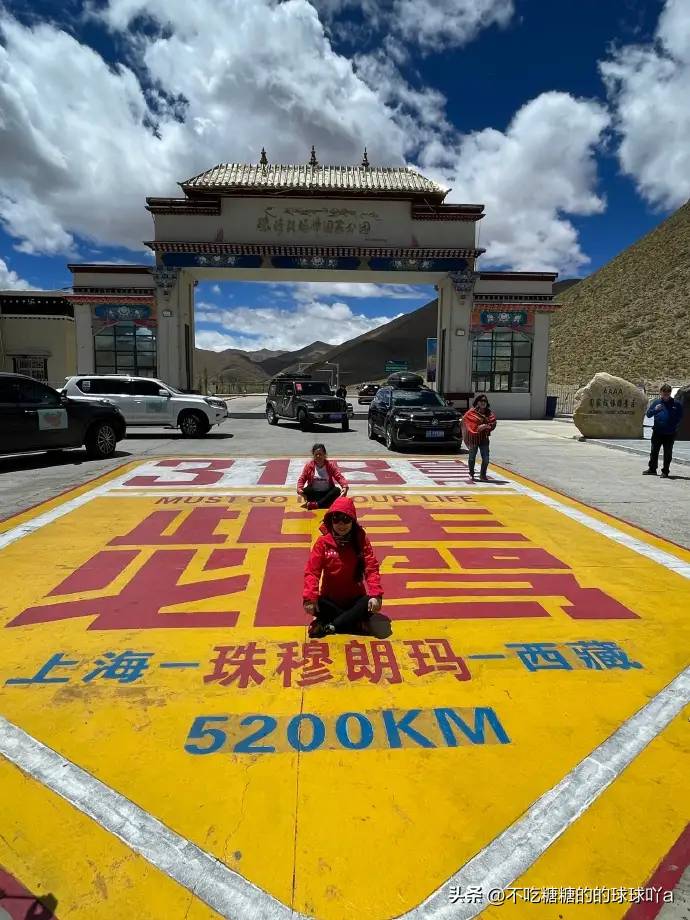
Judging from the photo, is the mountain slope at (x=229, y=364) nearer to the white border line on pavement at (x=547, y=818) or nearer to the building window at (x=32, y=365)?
the building window at (x=32, y=365)

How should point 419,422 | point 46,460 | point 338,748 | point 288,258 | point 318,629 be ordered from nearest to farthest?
point 338,748 → point 318,629 → point 46,460 → point 419,422 → point 288,258

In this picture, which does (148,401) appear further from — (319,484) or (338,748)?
(338,748)

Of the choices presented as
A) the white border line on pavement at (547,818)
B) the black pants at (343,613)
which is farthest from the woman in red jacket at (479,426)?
the white border line on pavement at (547,818)

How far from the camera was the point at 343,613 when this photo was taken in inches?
160

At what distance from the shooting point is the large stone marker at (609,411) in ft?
54.2

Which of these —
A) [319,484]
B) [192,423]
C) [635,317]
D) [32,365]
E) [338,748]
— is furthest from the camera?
[635,317]

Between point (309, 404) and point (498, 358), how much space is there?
11489 mm

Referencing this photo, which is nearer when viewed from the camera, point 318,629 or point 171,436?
point 318,629

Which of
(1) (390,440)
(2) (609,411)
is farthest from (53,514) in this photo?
(2) (609,411)

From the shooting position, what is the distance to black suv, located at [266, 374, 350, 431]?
19000 millimetres

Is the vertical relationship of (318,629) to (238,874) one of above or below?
above

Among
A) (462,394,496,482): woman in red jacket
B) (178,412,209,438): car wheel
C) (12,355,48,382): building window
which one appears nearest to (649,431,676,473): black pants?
(462,394,496,482): woman in red jacket

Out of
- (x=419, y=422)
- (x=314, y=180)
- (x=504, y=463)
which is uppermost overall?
(x=314, y=180)

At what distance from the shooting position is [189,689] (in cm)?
336
